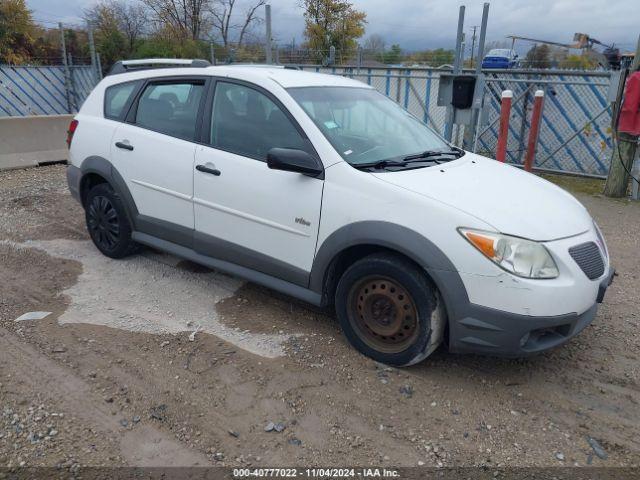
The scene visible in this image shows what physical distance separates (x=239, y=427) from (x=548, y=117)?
9.86 meters

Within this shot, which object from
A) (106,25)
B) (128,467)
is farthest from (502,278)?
(106,25)

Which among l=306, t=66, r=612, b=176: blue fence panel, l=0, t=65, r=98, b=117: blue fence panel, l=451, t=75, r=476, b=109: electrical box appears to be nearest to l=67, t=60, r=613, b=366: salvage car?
l=451, t=75, r=476, b=109: electrical box

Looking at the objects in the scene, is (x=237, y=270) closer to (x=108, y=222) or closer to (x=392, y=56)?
(x=108, y=222)

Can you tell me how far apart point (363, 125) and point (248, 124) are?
0.87 metres

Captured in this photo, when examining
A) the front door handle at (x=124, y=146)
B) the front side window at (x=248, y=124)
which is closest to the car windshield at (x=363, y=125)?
the front side window at (x=248, y=124)

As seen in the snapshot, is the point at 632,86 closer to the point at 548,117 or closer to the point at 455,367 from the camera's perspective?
the point at 548,117

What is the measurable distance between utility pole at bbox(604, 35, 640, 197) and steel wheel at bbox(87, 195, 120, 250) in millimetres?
7070

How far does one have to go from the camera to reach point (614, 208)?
787cm

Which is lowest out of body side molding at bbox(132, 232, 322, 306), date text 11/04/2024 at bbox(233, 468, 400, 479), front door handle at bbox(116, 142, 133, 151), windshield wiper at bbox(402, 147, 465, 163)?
date text 11/04/2024 at bbox(233, 468, 400, 479)

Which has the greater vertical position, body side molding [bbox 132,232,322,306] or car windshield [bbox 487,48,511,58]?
car windshield [bbox 487,48,511,58]

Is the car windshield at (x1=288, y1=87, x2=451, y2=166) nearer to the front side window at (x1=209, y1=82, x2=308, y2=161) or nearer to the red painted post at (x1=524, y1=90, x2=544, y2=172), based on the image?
the front side window at (x1=209, y1=82, x2=308, y2=161)

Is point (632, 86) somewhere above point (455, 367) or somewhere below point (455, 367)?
above

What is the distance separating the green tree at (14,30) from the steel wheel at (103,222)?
19900 mm

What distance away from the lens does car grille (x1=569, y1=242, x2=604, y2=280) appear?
3129 millimetres
